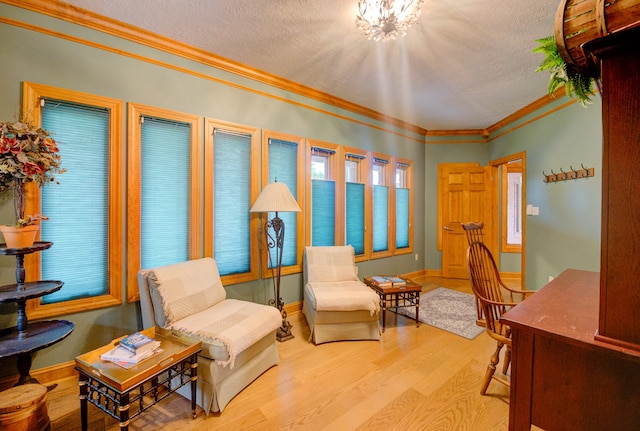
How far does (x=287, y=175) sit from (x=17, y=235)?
7.47 ft

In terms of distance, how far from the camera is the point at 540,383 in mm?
921

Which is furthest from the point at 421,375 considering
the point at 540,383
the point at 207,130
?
the point at 207,130

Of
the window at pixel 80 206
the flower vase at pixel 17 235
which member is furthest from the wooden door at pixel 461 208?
the flower vase at pixel 17 235

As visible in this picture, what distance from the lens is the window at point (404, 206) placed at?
4762 millimetres

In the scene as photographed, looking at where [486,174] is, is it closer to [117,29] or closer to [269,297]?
[269,297]

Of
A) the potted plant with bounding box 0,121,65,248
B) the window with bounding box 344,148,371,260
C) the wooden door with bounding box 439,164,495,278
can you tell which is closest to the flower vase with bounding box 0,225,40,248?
the potted plant with bounding box 0,121,65,248

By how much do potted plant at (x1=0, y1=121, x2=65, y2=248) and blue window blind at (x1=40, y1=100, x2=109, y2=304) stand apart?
247 millimetres

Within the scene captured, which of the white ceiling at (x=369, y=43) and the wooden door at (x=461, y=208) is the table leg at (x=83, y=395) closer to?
the white ceiling at (x=369, y=43)

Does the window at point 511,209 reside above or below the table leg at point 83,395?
above

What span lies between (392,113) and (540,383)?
4.00 m

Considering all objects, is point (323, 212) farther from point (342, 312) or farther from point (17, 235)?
point (17, 235)

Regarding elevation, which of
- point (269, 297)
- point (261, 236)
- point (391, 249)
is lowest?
point (269, 297)

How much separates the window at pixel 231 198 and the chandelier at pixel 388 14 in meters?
1.55

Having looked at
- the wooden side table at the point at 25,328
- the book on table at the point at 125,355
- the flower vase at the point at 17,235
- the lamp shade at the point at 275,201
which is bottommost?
the book on table at the point at 125,355
